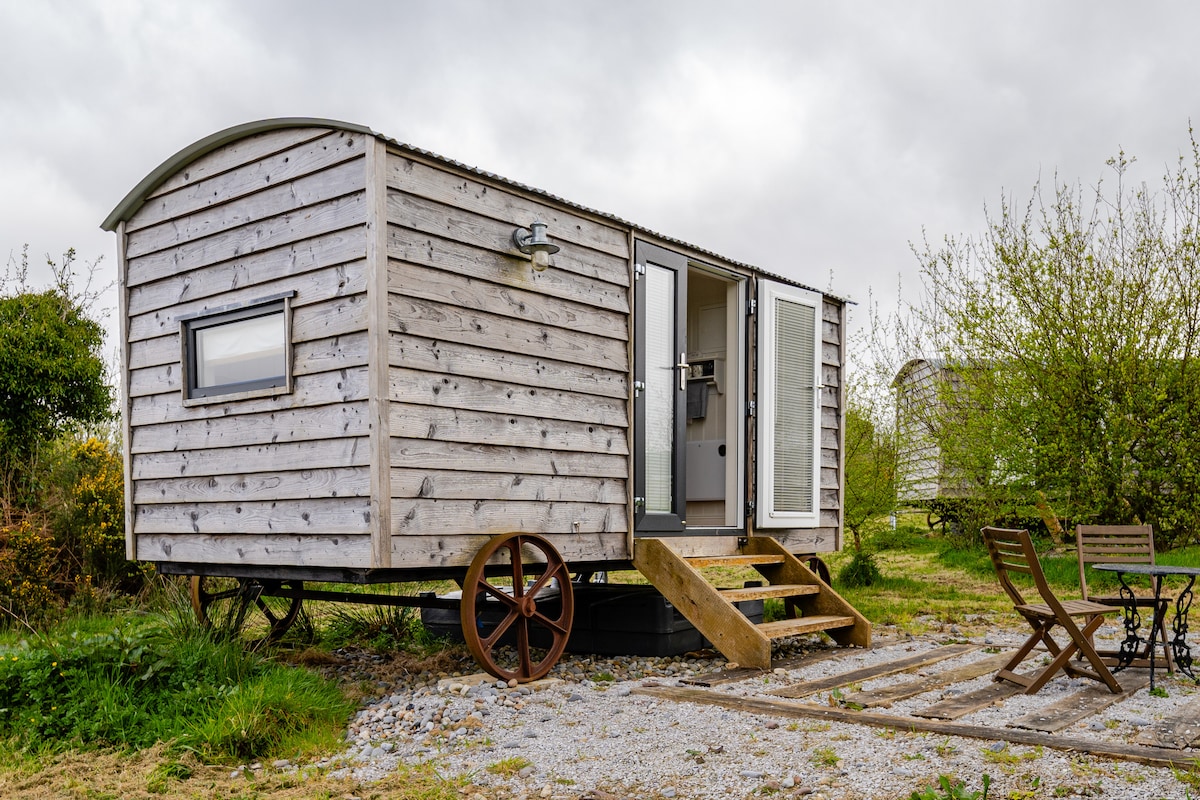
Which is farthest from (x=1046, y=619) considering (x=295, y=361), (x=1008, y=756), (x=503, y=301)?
(x=295, y=361)

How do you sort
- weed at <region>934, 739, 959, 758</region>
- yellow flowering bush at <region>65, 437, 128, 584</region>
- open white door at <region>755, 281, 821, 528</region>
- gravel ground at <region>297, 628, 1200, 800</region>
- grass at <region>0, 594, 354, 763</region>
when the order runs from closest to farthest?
gravel ground at <region>297, 628, 1200, 800</region> → weed at <region>934, 739, 959, 758</region> → grass at <region>0, 594, 354, 763</region> → open white door at <region>755, 281, 821, 528</region> → yellow flowering bush at <region>65, 437, 128, 584</region>

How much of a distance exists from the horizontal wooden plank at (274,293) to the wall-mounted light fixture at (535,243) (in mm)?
1017

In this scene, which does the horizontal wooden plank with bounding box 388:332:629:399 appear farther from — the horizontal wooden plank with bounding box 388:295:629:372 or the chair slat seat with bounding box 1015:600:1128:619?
the chair slat seat with bounding box 1015:600:1128:619

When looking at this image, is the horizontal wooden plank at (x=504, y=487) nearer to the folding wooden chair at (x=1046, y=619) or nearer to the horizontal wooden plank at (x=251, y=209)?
the horizontal wooden plank at (x=251, y=209)

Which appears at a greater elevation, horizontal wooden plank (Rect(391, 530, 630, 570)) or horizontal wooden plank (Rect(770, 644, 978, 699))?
horizontal wooden plank (Rect(391, 530, 630, 570))

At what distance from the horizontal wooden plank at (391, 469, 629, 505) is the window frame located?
943 mm

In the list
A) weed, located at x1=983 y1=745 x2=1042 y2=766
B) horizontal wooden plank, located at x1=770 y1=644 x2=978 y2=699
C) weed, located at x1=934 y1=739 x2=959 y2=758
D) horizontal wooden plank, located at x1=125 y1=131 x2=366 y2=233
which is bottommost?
horizontal wooden plank, located at x1=770 y1=644 x2=978 y2=699

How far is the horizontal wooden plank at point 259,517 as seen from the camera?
4.94 meters

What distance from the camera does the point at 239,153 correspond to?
581cm

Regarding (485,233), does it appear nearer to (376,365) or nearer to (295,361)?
(376,365)

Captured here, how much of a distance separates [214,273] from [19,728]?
2.67 m

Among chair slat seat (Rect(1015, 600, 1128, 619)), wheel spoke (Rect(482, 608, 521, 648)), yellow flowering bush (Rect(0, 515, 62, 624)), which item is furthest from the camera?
yellow flowering bush (Rect(0, 515, 62, 624))

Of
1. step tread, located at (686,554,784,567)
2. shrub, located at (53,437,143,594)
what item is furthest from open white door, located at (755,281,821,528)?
shrub, located at (53,437,143,594)

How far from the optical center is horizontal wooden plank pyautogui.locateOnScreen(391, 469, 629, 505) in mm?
4938
